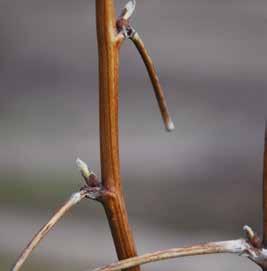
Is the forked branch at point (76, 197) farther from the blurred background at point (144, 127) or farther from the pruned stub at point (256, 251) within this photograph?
the blurred background at point (144, 127)

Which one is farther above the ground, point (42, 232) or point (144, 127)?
point (144, 127)

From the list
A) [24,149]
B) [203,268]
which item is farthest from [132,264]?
[24,149]

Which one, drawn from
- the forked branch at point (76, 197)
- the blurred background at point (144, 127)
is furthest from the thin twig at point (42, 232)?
the blurred background at point (144, 127)

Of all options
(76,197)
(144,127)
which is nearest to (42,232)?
(76,197)

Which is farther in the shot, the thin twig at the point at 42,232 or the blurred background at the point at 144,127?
the blurred background at the point at 144,127

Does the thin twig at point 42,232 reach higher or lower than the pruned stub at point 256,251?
higher

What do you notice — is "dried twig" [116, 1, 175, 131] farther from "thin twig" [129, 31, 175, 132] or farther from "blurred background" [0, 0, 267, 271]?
"blurred background" [0, 0, 267, 271]

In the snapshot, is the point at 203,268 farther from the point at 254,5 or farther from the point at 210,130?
the point at 254,5

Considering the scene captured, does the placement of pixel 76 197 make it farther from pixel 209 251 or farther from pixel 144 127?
pixel 144 127
